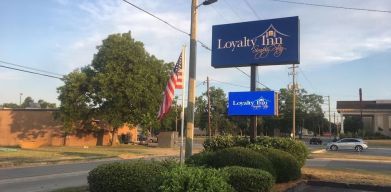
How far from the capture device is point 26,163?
27.6 m

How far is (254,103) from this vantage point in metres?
17.9

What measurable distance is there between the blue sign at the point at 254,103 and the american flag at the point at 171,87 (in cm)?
384

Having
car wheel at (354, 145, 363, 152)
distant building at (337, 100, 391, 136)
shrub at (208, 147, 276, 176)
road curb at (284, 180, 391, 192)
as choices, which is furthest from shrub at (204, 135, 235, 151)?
distant building at (337, 100, 391, 136)

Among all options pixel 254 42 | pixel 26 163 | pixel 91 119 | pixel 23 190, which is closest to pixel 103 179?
pixel 23 190

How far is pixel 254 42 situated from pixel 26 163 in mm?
15932

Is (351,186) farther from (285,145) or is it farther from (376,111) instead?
(376,111)

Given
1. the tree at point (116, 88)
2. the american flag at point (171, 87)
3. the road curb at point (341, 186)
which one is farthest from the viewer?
the tree at point (116, 88)

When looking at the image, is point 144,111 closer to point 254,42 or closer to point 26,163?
point 26,163

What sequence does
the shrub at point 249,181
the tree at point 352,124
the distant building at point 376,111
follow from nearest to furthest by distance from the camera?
1. the shrub at point 249,181
2. the distant building at point 376,111
3. the tree at point 352,124

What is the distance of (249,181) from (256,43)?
9.71 m

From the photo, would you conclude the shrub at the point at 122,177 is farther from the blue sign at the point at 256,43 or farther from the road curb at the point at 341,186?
the blue sign at the point at 256,43

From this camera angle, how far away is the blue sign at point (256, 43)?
17797 mm

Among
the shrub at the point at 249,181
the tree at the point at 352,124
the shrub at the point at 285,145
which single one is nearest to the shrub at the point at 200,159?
the shrub at the point at 249,181

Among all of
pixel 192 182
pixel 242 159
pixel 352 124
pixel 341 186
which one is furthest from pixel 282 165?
pixel 352 124
